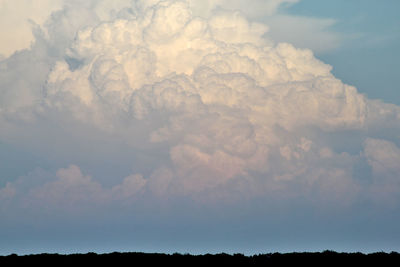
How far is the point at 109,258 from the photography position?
234 ft

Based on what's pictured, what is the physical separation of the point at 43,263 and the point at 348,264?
30112 mm

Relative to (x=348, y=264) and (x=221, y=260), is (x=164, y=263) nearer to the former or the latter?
(x=221, y=260)

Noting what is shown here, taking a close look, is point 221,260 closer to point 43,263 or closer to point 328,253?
point 328,253

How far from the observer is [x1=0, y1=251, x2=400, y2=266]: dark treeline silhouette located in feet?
230

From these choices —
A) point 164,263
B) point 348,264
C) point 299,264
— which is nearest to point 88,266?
point 164,263

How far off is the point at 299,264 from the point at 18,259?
27915 mm

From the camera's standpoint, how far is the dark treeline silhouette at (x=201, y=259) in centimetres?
7012

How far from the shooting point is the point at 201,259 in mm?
71000

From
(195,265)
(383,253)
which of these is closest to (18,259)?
(195,265)

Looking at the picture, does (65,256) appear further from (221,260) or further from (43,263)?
(221,260)

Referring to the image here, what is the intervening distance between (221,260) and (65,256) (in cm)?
1580

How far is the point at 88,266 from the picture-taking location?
69000 mm

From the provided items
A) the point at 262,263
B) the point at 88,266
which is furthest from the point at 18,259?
the point at 262,263

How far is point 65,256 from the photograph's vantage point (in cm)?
7200
